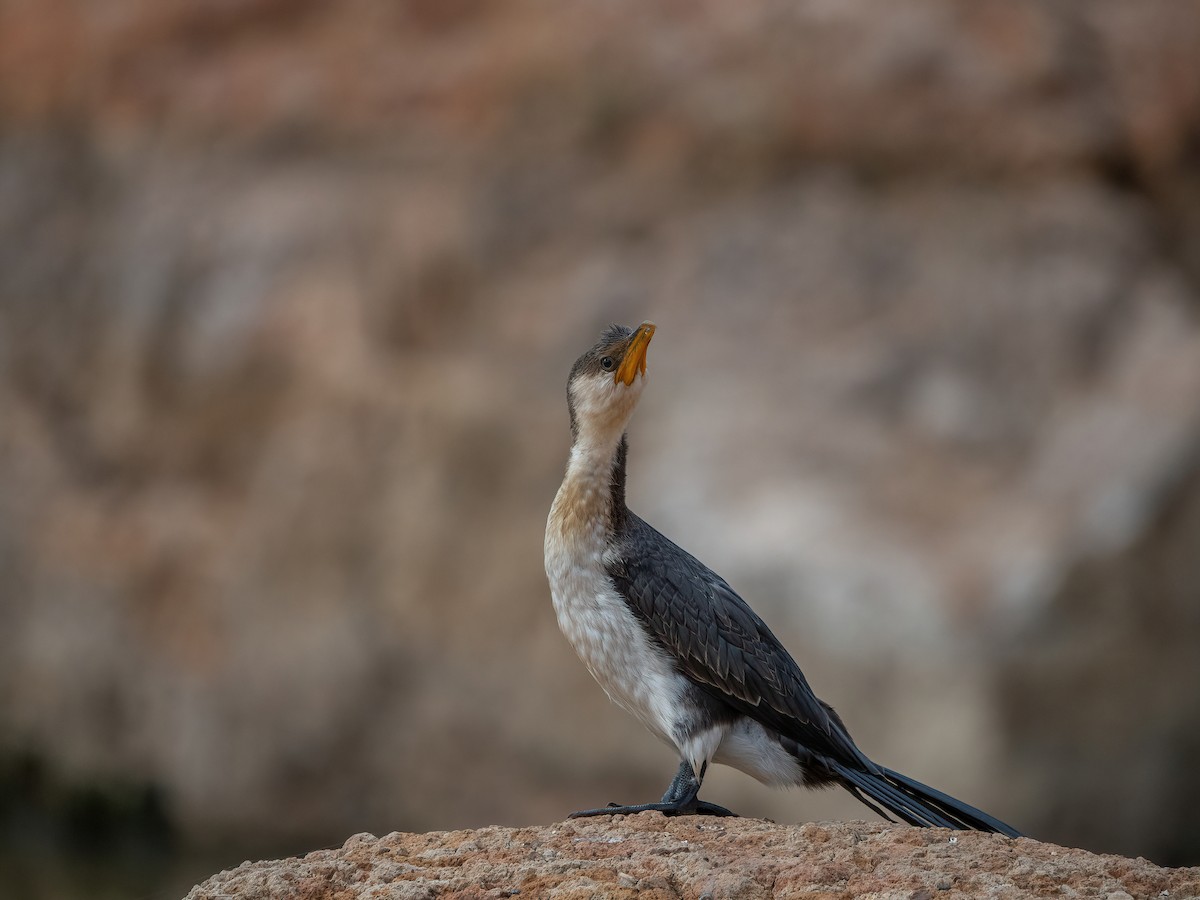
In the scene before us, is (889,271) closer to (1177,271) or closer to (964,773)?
(1177,271)

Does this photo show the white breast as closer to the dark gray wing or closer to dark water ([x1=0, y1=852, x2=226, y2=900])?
the dark gray wing

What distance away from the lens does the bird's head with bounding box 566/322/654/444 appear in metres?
4.38

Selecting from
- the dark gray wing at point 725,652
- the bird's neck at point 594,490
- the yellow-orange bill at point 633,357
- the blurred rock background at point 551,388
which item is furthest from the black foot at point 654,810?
the blurred rock background at point 551,388

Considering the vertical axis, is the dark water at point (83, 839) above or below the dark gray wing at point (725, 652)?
above

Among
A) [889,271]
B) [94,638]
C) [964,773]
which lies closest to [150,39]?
[94,638]

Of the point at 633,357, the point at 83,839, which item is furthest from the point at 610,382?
the point at 83,839

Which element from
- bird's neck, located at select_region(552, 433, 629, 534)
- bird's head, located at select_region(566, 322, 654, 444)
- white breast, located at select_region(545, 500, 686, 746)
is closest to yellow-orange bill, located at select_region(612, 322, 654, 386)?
bird's head, located at select_region(566, 322, 654, 444)

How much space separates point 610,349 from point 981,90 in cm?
653

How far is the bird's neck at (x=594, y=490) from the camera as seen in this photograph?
443 cm

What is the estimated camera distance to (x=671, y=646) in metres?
4.29

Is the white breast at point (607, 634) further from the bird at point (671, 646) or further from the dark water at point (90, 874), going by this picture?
the dark water at point (90, 874)

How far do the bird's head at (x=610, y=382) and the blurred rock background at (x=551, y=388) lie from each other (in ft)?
15.8

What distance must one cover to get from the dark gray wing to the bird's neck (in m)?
0.09

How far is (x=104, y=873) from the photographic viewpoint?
1075 cm
